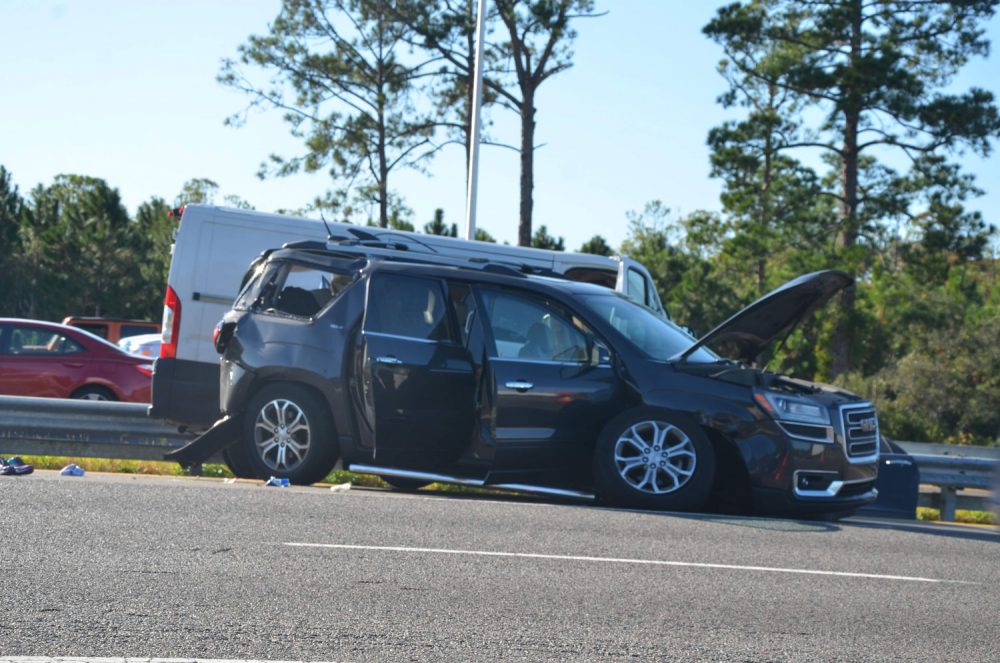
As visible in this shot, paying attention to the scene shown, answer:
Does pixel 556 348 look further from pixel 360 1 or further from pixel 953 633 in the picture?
pixel 360 1

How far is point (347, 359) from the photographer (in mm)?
9812

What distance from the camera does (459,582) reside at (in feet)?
20.7

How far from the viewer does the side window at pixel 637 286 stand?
15398 millimetres

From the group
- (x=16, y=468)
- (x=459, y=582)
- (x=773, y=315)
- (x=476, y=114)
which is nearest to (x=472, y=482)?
(x=773, y=315)

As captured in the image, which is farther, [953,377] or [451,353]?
[953,377]

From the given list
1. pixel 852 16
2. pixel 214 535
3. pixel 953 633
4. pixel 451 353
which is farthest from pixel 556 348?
pixel 852 16

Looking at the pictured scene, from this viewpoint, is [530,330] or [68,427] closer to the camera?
[530,330]

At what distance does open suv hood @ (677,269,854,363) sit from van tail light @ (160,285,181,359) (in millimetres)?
5266

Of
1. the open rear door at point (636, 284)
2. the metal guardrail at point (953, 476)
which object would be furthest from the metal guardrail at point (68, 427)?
the metal guardrail at point (953, 476)

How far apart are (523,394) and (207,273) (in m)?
4.75

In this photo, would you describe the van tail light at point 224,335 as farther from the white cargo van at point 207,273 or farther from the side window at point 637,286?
the side window at point 637,286

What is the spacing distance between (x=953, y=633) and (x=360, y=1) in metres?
28.2

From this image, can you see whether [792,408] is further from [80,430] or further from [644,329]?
[80,430]

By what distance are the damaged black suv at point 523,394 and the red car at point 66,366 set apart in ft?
22.1
